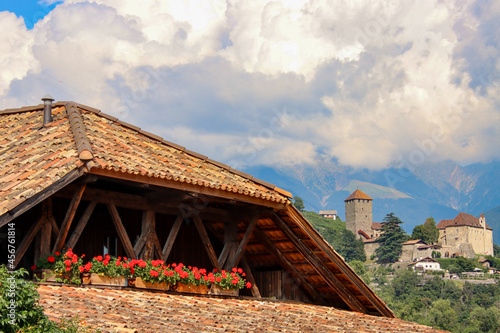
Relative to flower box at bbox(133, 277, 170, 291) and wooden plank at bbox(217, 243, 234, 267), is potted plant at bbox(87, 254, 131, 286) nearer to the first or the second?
flower box at bbox(133, 277, 170, 291)

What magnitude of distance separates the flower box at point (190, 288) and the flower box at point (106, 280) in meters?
1.22

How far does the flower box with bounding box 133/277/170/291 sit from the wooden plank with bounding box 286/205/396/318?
3037mm

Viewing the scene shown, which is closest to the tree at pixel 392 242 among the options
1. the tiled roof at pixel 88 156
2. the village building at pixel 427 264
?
the village building at pixel 427 264

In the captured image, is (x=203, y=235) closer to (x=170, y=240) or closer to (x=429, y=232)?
(x=170, y=240)

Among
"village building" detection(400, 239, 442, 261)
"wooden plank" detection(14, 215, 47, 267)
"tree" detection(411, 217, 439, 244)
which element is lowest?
"wooden plank" detection(14, 215, 47, 267)

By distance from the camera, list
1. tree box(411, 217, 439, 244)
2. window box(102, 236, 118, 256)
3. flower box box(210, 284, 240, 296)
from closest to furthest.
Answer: window box(102, 236, 118, 256)
flower box box(210, 284, 240, 296)
tree box(411, 217, 439, 244)

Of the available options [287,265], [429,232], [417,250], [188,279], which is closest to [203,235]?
[188,279]

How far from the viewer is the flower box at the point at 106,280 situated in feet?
36.5

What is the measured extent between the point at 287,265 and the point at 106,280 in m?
5.37

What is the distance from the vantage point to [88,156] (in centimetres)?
1002

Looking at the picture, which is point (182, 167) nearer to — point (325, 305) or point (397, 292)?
point (325, 305)

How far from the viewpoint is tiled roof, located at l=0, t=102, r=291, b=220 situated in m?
9.98

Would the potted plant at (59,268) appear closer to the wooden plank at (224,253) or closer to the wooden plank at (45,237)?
the wooden plank at (45,237)

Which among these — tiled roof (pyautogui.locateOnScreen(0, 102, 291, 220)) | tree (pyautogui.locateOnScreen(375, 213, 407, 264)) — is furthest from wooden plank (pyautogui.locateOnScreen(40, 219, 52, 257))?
tree (pyautogui.locateOnScreen(375, 213, 407, 264))
